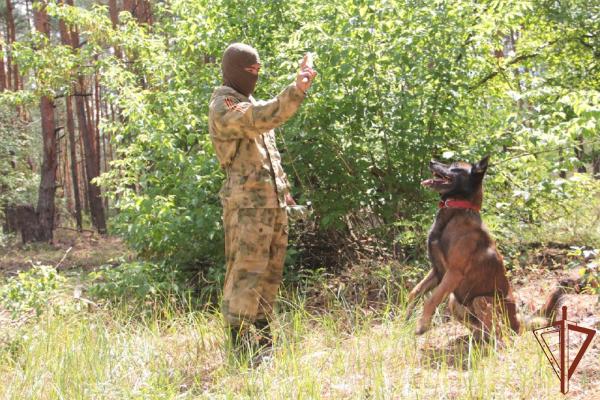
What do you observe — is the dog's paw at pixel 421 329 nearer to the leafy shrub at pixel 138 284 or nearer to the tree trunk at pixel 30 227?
the leafy shrub at pixel 138 284

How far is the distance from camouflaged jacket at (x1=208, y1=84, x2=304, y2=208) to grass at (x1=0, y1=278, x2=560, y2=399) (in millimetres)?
992

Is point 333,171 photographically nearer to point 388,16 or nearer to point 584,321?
point 388,16

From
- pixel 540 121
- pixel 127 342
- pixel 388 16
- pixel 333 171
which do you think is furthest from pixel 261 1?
pixel 127 342

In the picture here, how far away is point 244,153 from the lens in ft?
13.6

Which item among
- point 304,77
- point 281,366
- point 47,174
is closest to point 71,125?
point 47,174

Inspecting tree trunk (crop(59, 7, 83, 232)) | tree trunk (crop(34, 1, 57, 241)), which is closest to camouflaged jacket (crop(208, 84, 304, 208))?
tree trunk (crop(59, 7, 83, 232))

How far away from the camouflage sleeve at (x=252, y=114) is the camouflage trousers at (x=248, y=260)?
1.89 feet

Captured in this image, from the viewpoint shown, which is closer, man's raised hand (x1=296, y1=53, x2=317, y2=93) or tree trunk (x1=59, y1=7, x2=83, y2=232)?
man's raised hand (x1=296, y1=53, x2=317, y2=93)

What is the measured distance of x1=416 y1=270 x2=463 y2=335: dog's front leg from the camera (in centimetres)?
385

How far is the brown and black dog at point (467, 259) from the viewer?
12.8 ft

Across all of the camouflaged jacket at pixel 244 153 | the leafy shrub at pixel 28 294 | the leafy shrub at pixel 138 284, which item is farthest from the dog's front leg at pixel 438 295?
the leafy shrub at pixel 28 294

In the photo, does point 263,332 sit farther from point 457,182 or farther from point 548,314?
point 548,314

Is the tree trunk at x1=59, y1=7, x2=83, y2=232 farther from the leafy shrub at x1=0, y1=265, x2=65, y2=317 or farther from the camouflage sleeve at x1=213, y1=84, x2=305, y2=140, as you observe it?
the camouflage sleeve at x1=213, y1=84, x2=305, y2=140

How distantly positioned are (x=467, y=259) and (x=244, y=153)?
1.74 metres
